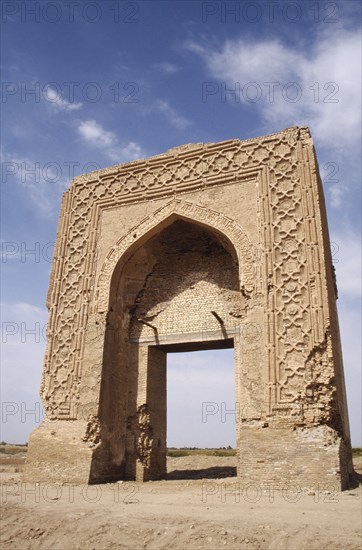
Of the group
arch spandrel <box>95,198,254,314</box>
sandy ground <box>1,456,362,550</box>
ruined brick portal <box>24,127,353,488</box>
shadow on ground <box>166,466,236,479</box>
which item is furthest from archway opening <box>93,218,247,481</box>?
sandy ground <box>1,456,362,550</box>

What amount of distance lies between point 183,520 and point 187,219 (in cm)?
659

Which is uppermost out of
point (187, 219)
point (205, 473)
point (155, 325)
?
point (187, 219)

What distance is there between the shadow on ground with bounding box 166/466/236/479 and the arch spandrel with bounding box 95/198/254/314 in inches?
175

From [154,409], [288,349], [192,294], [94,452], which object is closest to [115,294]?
[192,294]

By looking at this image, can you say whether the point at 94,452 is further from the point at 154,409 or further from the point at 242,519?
the point at 242,519

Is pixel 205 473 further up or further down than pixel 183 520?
further down

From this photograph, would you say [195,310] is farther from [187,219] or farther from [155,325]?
[187,219]

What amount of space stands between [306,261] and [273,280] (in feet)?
2.32

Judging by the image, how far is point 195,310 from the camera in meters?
10.8

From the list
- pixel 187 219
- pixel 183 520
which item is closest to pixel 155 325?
pixel 187 219

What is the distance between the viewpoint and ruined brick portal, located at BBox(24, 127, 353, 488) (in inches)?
325

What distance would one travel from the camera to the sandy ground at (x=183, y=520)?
4.66 m

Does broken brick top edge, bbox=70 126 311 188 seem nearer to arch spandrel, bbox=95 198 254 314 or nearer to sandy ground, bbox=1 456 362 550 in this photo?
arch spandrel, bbox=95 198 254 314

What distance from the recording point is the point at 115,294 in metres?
10.8
